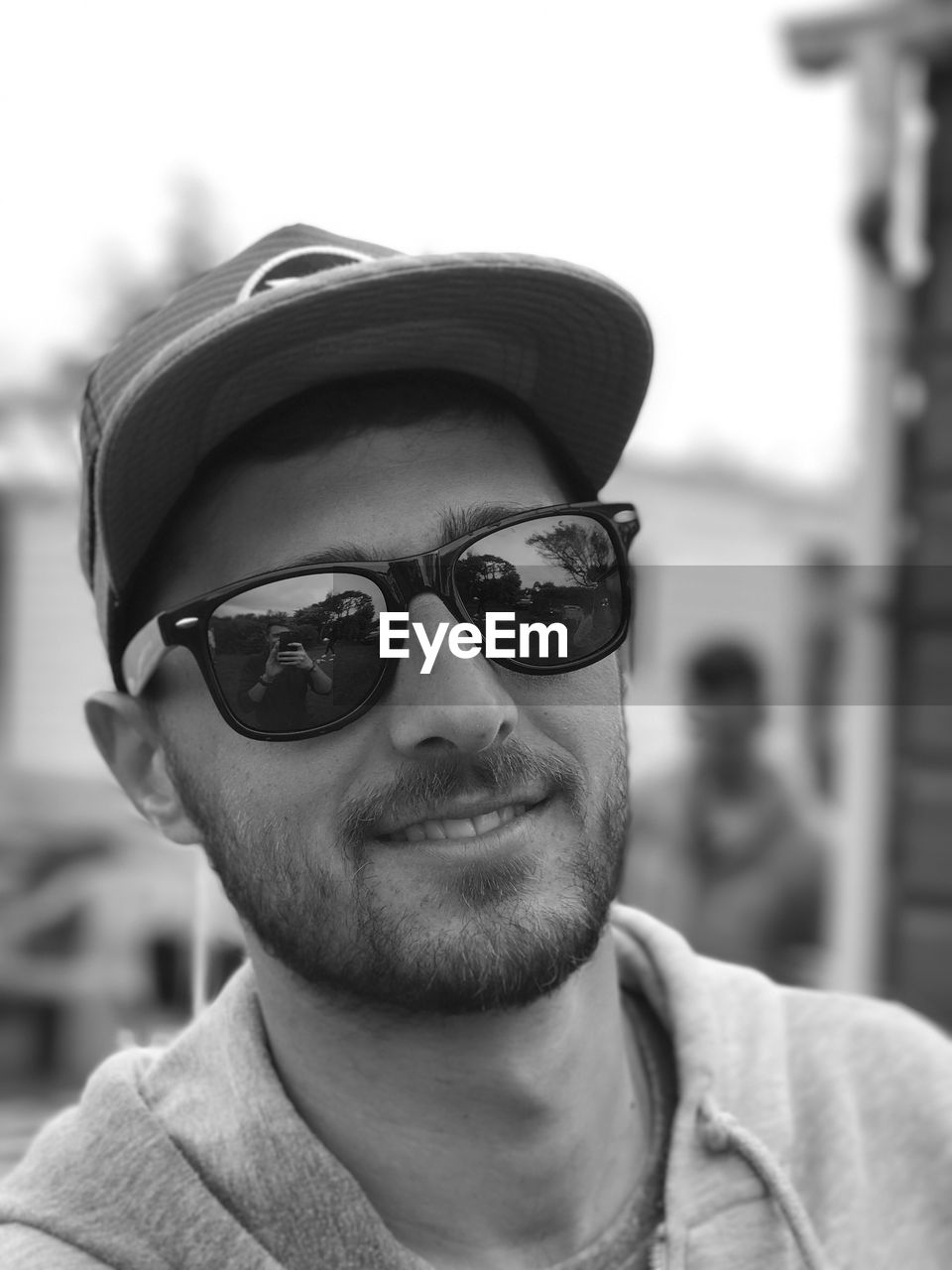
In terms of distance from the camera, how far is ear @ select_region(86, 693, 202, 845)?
152 centimetres

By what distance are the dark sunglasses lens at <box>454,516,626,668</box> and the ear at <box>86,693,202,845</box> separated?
1.42 feet

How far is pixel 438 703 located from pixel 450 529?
0.18 m

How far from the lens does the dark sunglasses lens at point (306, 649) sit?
130cm

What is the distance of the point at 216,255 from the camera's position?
1261 centimetres

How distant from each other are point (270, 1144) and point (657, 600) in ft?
38.0

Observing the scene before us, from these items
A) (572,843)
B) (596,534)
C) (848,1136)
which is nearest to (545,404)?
(596,534)

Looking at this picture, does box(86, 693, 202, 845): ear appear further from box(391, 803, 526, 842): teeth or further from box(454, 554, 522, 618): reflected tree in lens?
box(454, 554, 522, 618): reflected tree in lens

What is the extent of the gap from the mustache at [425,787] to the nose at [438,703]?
1cm

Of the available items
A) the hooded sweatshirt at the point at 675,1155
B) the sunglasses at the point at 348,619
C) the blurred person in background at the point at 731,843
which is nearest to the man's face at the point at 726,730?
the blurred person in background at the point at 731,843

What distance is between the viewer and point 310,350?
53.0 inches

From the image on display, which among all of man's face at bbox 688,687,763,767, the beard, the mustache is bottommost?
man's face at bbox 688,687,763,767

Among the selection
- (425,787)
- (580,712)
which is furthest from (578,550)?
(425,787)

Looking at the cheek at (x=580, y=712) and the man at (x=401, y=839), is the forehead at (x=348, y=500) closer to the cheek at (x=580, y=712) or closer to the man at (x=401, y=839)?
the man at (x=401, y=839)

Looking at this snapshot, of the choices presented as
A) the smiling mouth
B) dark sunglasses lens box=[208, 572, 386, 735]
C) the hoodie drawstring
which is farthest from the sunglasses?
the hoodie drawstring
